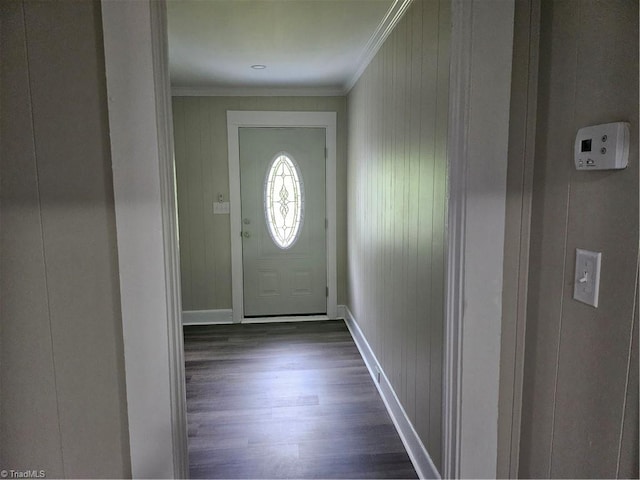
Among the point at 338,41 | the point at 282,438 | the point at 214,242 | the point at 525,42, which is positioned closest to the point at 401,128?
the point at 338,41

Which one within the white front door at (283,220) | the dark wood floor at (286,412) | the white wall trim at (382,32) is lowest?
the dark wood floor at (286,412)

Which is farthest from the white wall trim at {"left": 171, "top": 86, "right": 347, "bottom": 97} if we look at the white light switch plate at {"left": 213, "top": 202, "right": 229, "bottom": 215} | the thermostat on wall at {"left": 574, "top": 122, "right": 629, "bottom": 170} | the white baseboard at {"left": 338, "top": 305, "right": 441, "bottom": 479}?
the thermostat on wall at {"left": 574, "top": 122, "right": 629, "bottom": 170}

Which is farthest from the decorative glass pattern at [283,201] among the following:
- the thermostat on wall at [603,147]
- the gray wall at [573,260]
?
the thermostat on wall at [603,147]

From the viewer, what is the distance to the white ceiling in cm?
210

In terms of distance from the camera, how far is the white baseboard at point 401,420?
1.88 meters

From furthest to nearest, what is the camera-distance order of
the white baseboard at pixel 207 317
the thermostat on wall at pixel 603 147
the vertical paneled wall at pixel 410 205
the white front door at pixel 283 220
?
the white baseboard at pixel 207 317
the white front door at pixel 283 220
the vertical paneled wall at pixel 410 205
the thermostat on wall at pixel 603 147

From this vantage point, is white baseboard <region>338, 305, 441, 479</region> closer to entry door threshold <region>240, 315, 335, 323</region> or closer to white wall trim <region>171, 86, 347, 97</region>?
entry door threshold <region>240, 315, 335, 323</region>

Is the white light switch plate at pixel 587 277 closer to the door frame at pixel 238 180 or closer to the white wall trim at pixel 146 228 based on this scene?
the white wall trim at pixel 146 228

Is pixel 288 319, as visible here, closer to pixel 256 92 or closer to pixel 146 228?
pixel 256 92

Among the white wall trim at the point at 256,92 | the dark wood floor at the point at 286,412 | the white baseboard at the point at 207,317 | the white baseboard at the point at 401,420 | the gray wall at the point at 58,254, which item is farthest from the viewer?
the white baseboard at the point at 207,317

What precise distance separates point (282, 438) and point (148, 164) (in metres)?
1.84

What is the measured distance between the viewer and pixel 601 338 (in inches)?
32.1

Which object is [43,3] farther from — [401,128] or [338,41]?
[338,41]

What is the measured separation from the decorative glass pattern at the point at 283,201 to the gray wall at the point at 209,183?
1.35 ft
